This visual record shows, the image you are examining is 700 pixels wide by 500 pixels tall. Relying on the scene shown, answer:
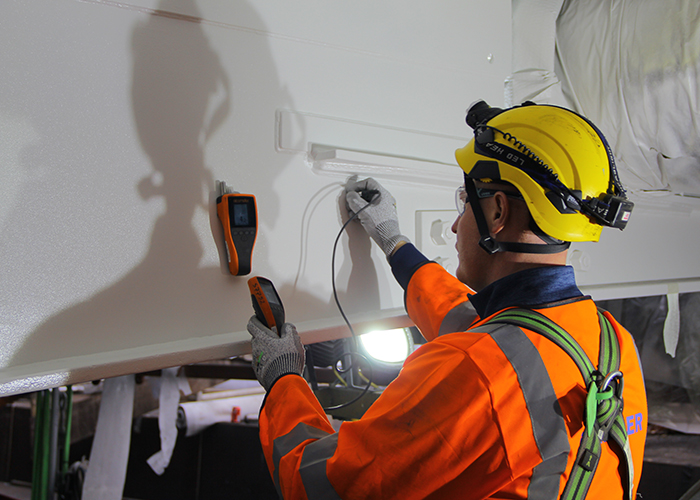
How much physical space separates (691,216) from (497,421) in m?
2.17

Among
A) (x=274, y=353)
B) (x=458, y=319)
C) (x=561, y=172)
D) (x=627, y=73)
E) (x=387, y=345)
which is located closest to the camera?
(x=561, y=172)

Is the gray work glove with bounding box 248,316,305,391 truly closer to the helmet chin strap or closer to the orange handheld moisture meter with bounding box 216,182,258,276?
the orange handheld moisture meter with bounding box 216,182,258,276

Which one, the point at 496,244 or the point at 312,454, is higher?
the point at 496,244

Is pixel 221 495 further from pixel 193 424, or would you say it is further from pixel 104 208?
pixel 104 208

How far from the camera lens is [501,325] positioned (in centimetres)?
76

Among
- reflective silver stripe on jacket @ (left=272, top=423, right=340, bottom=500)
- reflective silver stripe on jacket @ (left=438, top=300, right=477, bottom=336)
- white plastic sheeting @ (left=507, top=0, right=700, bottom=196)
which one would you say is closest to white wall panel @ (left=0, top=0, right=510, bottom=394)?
reflective silver stripe on jacket @ (left=438, top=300, right=477, bottom=336)

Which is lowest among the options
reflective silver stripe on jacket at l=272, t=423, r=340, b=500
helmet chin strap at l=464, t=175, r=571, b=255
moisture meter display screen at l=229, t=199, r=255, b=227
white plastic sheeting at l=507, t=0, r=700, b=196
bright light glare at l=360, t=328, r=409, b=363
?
reflective silver stripe on jacket at l=272, t=423, r=340, b=500

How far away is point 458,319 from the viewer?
1183 mm

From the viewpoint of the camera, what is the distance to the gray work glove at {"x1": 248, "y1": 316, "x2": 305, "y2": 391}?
950 mm

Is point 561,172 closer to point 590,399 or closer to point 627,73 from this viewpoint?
point 590,399

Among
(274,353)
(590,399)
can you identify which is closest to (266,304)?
(274,353)

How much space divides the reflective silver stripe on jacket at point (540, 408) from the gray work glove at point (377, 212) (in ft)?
1.77

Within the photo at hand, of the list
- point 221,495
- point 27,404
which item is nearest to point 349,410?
point 221,495

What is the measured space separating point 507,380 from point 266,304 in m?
0.52
